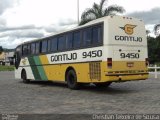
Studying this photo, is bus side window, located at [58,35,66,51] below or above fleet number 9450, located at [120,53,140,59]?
above

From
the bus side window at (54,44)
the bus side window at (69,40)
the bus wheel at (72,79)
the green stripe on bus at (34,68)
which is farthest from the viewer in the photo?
the green stripe on bus at (34,68)

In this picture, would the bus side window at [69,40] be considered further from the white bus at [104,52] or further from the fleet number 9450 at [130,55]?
Result: the fleet number 9450 at [130,55]

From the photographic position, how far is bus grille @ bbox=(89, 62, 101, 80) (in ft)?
55.3

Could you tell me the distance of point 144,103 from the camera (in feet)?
42.8

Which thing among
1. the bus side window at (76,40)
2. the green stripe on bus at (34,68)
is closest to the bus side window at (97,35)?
the bus side window at (76,40)

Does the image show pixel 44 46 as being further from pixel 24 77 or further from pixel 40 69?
pixel 24 77

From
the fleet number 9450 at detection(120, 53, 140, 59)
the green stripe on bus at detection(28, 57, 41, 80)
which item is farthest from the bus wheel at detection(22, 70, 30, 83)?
the fleet number 9450 at detection(120, 53, 140, 59)

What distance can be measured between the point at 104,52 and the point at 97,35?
1037 mm

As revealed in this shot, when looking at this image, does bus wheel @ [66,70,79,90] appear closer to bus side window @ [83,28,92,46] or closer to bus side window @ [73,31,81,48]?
bus side window @ [73,31,81,48]

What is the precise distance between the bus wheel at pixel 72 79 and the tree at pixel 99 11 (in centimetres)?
2413

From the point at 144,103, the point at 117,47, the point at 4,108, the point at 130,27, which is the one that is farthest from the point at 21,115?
the point at 130,27

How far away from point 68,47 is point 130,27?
3784 mm

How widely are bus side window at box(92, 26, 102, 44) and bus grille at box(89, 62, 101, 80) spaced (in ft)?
3.18

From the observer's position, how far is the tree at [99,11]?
43594 millimetres
